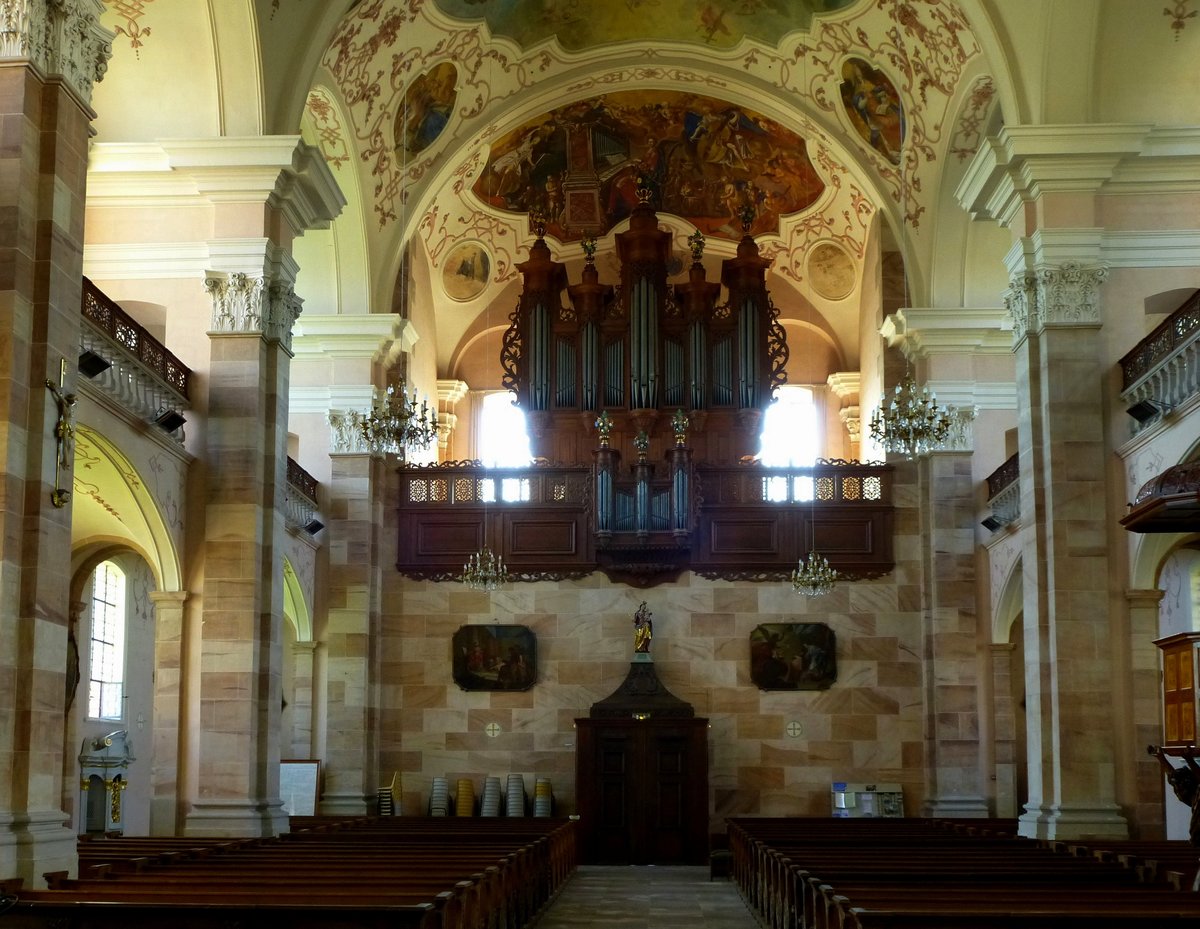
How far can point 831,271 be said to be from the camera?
93.8 ft

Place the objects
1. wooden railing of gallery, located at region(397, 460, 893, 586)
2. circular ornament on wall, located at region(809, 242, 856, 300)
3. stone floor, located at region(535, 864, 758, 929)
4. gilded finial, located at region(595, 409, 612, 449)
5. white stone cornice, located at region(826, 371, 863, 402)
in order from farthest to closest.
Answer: circular ornament on wall, located at region(809, 242, 856, 300) → white stone cornice, located at region(826, 371, 863, 402) → gilded finial, located at region(595, 409, 612, 449) → wooden railing of gallery, located at region(397, 460, 893, 586) → stone floor, located at region(535, 864, 758, 929)

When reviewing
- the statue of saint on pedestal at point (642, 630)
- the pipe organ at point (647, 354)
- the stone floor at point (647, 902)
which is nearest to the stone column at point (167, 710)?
the stone floor at point (647, 902)

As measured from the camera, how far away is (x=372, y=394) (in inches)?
963

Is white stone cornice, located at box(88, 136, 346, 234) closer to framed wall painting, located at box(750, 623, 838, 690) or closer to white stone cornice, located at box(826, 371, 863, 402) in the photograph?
framed wall painting, located at box(750, 623, 838, 690)

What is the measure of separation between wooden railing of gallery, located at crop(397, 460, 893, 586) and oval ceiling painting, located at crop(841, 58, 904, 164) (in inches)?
195

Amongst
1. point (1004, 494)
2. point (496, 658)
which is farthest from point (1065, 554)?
point (496, 658)

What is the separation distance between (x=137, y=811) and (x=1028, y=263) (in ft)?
50.2

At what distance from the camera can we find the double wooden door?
2400 centimetres

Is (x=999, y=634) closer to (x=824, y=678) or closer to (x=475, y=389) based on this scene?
(x=824, y=678)

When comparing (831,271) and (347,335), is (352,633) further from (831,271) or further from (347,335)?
(831,271)

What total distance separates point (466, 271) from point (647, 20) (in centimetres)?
611

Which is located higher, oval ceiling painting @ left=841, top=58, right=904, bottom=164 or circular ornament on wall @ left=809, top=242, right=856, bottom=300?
oval ceiling painting @ left=841, top=58, right=904, bottom=164

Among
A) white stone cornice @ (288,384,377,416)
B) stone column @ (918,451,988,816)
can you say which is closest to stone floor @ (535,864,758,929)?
stone column @ (918,451,988,816)

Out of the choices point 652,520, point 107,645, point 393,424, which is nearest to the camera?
point 393,424
